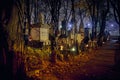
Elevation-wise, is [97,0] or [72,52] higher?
[97,0]

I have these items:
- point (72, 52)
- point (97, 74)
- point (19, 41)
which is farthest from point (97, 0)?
point (19, 41)

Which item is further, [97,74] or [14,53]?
[97,74]

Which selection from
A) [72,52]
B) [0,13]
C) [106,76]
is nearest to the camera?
[0,13]

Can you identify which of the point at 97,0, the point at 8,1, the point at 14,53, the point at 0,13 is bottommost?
the point at 14,53

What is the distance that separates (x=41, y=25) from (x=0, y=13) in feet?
57.2

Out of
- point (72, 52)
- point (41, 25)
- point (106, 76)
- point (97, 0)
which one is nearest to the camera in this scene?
point (106, 76)

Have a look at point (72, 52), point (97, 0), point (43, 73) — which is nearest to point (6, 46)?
point (43, 73)

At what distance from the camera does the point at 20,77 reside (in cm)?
659

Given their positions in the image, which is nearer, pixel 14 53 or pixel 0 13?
pixel 0 13

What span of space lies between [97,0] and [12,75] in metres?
25.0

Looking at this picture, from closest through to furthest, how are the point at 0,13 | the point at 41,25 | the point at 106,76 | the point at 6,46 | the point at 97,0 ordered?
the point at 0,13, the point at 6,46, the point at 106,76, the point at 41,25, the point at 97,0

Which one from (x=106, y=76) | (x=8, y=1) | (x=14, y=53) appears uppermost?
(x=8, y=1)

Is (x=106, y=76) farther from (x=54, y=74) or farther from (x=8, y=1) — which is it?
(x=8, y=1)

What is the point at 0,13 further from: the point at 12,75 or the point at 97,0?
the point at 97,0
